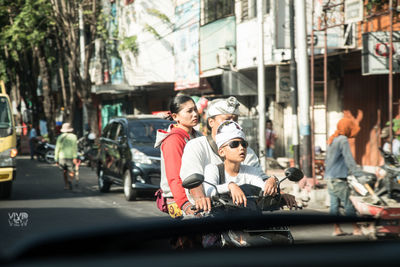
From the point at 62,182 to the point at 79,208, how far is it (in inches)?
270

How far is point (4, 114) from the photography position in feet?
50.9

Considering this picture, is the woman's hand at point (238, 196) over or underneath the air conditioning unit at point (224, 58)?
underneath

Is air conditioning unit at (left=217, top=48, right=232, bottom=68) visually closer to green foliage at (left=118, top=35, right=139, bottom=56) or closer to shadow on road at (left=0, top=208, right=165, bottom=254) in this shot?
green foliage at (left=118, top=35, right=139, bottom=56)

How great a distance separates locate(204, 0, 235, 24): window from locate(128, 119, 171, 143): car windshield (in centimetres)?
1012

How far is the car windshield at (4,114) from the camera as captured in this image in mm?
15242

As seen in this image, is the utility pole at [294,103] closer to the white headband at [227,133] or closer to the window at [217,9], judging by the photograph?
the window at [217,9]

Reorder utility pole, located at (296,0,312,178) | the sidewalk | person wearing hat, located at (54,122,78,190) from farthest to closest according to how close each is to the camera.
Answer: person wearing hat, located at (54,122,78,190), utility pole, located at (296,0,312,178), the sidewalk

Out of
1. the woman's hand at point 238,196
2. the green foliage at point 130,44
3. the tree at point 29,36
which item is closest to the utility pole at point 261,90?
the woman's hand at point 238,196

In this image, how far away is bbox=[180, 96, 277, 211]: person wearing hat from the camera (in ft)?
13.6

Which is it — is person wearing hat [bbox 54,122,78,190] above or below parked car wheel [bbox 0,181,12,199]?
above

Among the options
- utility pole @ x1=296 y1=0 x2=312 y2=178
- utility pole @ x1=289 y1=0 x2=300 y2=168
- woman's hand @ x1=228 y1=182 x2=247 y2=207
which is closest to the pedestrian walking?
utility pole @ x1=289 y1=0 x2=300 y2=168

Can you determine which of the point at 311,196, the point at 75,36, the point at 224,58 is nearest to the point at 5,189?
the point at 311,196

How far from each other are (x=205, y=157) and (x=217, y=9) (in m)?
22.7

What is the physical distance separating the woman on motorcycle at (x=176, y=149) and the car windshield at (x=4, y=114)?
1033 cm
